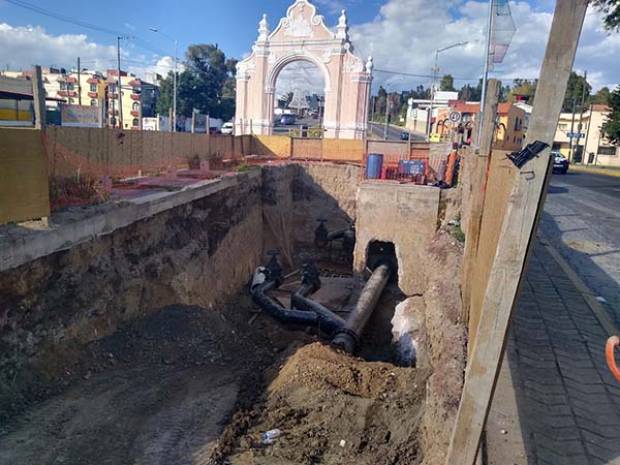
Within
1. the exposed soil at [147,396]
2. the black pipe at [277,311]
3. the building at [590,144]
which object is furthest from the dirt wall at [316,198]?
the building at [590,144]

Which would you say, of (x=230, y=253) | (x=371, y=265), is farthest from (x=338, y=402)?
(x=371, y=265)

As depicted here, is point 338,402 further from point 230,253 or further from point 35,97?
point 230,253

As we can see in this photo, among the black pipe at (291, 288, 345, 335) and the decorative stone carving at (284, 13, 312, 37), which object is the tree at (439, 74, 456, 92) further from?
the black pipe at (291, 288, 345, 335)

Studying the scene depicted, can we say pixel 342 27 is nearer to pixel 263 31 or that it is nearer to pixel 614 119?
pixel 263 31

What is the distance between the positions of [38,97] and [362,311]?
8.41 metres

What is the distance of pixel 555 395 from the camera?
4.29 metres

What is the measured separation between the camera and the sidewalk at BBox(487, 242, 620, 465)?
3.59 meters

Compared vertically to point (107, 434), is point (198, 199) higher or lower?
higher

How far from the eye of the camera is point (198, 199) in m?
12.4

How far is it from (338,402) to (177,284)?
17.9 ft

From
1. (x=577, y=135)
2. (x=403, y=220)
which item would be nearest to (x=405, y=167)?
(x=403, y=220)

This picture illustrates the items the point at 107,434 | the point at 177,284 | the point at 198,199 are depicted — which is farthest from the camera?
the point at 198,199

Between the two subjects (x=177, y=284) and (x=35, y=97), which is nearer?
(x=35, y=97)

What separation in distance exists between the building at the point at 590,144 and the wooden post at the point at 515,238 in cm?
5175
